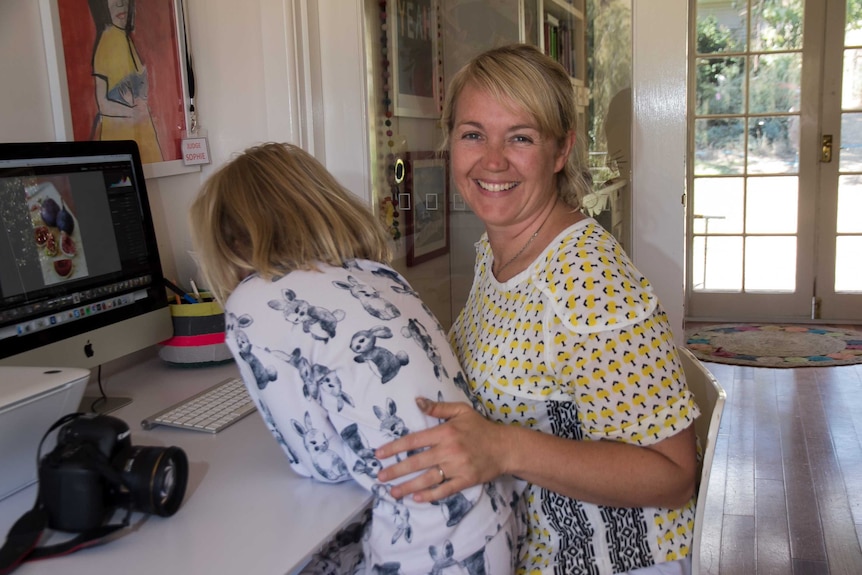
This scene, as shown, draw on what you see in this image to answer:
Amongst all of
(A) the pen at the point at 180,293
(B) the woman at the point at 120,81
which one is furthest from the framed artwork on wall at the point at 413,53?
(A) the pen at the point at 180,293

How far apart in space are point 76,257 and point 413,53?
1394 millimetres

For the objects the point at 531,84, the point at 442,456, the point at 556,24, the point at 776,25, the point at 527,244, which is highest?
the point at 776,25

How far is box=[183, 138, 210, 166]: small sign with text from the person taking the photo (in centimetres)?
228

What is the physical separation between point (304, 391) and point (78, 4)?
1.20 metres

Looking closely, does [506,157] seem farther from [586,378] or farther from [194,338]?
[194,338]

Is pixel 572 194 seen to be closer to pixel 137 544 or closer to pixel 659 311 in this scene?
pixel 659 311

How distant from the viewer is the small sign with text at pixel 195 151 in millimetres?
2277

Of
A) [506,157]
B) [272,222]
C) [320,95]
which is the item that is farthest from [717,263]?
[272,222]

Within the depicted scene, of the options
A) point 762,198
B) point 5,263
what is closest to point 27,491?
point 5,263

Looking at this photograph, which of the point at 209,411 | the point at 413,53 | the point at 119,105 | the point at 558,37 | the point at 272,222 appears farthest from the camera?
the point at 413,53

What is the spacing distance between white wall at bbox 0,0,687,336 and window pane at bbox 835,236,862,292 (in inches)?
130

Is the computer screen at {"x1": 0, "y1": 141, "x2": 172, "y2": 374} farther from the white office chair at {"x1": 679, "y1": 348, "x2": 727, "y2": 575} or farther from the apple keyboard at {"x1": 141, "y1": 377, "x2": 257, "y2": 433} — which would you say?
the white office chair at {"x1": 679, "y1": 348, "x2": 727, "y2": 575}

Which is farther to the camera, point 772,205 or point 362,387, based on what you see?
point 772,205

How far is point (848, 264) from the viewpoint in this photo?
5273 mm
